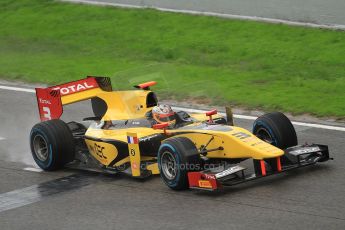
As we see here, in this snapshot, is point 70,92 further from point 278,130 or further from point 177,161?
point 278,130

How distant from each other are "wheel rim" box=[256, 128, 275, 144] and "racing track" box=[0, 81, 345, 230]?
0.68m

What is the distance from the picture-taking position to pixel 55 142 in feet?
40.7

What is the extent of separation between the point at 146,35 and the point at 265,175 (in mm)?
10516

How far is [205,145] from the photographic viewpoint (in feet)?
37.9

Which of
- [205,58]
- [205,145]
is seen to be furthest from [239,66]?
[205,145]

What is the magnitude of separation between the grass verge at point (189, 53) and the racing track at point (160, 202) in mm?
2344

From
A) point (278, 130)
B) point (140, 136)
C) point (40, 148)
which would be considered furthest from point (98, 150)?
point (278, 130)

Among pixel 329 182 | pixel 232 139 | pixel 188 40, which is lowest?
pixel 329 182

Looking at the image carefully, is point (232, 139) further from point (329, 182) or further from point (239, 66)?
point (239, 66)

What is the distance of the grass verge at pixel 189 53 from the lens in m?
16.4

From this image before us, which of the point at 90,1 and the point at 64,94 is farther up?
the point at 90,1

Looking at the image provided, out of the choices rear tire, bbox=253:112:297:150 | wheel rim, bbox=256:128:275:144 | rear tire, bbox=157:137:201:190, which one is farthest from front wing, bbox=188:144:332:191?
wheel rim, bbox=256:128:275:144

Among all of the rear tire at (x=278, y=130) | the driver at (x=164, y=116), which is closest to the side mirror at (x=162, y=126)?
the driver at (x=164, y=116)

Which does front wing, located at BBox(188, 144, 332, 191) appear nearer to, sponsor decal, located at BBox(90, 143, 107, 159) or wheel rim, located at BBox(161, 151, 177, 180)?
wheel rim, located at BBox(161, 151, 177, 180)
